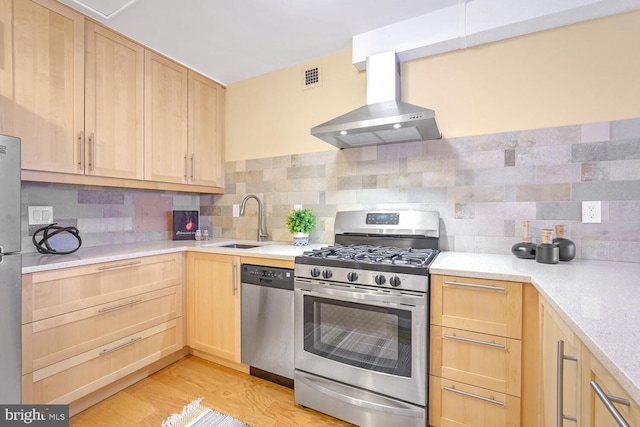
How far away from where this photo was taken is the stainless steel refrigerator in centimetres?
128

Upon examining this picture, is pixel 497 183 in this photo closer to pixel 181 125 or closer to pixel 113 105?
pixel 181 125

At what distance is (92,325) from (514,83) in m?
3.07

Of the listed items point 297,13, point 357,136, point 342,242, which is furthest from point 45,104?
point 342,242

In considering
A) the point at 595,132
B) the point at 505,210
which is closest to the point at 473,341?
the point at 505,210

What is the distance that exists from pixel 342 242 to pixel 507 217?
114 cm

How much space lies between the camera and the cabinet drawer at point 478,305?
134 centimetres

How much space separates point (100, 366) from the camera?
1.79 metres

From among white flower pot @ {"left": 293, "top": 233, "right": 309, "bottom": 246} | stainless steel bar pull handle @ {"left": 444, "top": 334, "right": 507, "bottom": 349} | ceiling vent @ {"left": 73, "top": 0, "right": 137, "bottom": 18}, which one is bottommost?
stainless steel bar pull handle @ {"left": 444, "top": 334, "right": 507, "bottom": 349}

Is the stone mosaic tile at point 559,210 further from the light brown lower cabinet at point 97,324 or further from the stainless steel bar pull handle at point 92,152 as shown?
the stainless steel bar pull handle at point 92,152

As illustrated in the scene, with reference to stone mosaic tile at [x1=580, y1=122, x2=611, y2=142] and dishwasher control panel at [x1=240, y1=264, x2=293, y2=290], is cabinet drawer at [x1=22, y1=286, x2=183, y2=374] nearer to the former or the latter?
dishwasher control panel at [x1=240, y1=264, x2=293, y2=290]

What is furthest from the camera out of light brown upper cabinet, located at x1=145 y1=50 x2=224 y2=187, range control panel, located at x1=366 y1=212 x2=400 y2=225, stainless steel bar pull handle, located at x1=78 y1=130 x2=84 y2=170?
light brown upper cabinet, located at x1=145 y1=50 x2=224 y2=187

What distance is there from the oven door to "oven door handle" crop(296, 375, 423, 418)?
0.16 ft

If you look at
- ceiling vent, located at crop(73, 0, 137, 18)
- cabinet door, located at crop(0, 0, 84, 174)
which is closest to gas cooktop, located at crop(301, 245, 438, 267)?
cabinet door, located at crop(0, 0, 84, 174)

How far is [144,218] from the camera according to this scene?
8.84 feet
